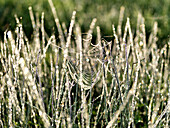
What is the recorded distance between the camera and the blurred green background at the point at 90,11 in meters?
2.66

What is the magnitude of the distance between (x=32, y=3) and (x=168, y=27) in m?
1.55

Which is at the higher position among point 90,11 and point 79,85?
point 90,11

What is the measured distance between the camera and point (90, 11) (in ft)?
9.94

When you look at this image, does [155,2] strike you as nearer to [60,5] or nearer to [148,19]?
[148,19]

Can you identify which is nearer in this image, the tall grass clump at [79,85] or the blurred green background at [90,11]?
the tall grass clump at [79,85]

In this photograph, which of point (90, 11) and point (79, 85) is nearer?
point (79, 85)

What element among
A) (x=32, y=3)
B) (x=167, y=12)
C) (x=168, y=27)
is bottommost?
(x=168, y=27)

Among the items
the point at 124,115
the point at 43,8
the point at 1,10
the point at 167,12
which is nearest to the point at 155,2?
the point at 167,12

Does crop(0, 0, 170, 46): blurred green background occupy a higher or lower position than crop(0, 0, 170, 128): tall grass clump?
higher

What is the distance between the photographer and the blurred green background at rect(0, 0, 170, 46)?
266cm

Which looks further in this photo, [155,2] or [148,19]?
[155,2]

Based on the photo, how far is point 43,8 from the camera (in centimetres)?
307

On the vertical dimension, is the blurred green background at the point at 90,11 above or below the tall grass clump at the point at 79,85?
above

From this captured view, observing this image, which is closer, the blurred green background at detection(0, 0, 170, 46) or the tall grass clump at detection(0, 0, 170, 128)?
the tall grass clump at detection(0, 0, 170, 128)
